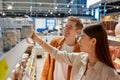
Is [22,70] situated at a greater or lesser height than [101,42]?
lesser

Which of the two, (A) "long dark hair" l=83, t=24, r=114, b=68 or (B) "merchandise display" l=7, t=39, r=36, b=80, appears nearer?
(A) "long dark hair" l=83, t=24, r=114, b=68

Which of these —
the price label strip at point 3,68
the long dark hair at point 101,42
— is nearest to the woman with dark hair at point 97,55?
the long dark hair at point 101,42

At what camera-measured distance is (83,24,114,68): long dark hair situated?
1709 millimetres

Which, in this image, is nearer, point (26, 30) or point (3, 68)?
point (3, 68)

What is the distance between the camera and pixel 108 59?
1.73m

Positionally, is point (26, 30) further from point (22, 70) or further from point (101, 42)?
point (101, 42)

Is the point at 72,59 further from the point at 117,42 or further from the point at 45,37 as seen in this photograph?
the point at 45,37

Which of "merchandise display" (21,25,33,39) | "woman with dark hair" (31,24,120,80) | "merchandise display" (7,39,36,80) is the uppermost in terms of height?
"merchandise display" (21,25,33,39)

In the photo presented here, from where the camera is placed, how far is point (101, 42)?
171 cm

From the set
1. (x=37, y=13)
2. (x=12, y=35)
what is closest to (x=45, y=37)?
(x=37, y=13)

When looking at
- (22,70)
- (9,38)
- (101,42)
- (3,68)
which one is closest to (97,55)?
(101,42)

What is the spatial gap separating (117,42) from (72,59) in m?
0.49

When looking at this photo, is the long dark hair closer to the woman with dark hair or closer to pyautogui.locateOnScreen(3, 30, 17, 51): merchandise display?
the woman with dark hair

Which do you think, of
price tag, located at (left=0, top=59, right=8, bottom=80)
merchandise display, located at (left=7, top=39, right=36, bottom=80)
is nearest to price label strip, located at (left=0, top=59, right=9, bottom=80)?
price tag, located at (left=0, top=59, right=8, bottom=80)
